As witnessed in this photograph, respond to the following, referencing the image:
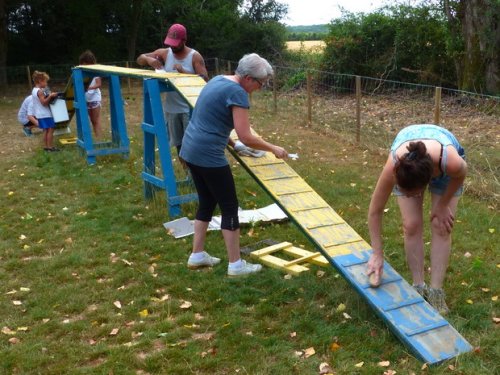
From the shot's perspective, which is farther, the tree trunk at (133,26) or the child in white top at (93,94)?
the tree trunk at (133,26)

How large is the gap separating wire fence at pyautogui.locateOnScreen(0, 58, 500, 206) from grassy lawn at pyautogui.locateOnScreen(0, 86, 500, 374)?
1.59 m

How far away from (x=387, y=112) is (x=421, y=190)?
8686mm

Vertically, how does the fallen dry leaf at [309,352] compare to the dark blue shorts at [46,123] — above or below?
below

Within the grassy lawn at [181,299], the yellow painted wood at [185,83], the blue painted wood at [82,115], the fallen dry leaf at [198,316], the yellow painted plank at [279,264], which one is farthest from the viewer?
the blue painted wood at [82,115]

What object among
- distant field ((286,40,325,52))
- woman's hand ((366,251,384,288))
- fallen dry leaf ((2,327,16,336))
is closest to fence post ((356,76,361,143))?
woman's hand ((366,251,384,288))

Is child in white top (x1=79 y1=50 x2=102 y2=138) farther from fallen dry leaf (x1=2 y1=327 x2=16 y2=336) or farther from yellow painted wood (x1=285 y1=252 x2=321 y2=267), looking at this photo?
fallen dry leaf (x1=2 y1=327 x2=16 y2=336)

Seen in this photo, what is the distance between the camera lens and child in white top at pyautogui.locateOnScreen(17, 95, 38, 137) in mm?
10623

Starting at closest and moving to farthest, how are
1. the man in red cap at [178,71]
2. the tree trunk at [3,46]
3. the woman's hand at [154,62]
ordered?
1. the man in red cap at [178,71]
2. the woman's hand at [154,62]
3. the tree trunk at [3,46]

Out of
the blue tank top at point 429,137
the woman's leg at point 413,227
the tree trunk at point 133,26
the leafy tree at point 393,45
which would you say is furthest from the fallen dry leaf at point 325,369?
the tree trunk at point 133,26

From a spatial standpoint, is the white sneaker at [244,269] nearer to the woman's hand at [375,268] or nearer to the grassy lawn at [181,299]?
the grassy lawn at [181,299]

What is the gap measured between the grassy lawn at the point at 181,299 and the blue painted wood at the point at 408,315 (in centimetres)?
8

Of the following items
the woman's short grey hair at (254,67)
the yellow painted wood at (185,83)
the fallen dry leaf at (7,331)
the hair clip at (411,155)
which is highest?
the woman's short grey hair at (254,67)

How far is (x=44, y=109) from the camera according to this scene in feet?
31.6

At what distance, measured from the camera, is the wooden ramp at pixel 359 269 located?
3.30 metres
